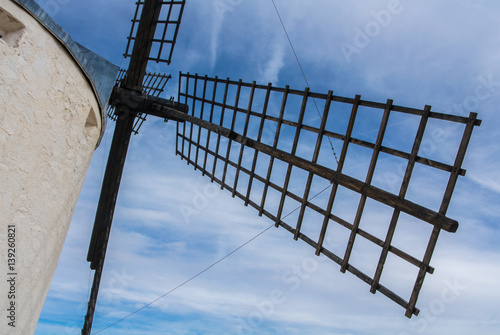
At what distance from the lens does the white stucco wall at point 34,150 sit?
2389mm

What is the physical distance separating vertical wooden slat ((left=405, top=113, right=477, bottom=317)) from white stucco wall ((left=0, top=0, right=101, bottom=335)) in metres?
3.13

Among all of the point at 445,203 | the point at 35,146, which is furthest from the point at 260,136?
the point at 35,146

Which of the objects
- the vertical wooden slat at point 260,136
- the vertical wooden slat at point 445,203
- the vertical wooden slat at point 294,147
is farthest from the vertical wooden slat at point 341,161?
the vertical wooden slat at point 260,136

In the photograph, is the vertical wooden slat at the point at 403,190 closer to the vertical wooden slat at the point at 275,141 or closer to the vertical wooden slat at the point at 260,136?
the vertical wooden slat at the point at 275,141

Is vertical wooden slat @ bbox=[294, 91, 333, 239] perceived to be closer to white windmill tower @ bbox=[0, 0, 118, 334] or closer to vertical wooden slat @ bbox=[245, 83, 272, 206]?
vertical wooden slat @ bbox=[245, 83, 272, 206]

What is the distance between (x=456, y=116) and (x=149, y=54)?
4328 millimetres

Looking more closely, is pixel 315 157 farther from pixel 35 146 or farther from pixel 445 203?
pixel 35 146

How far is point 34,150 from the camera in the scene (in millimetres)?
2584

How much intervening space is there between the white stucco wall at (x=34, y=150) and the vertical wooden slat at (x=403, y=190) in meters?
2.91

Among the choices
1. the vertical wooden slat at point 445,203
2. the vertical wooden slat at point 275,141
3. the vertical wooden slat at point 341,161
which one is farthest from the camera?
the vertical wooden slat at point 275,141

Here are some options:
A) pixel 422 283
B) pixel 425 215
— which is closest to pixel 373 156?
pixel 425 215

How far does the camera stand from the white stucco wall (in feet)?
7.84

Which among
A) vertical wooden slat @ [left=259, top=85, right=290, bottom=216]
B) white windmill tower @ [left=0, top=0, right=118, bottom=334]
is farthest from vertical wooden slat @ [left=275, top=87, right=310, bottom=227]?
white windmill tower @ [left=0, top=0, right=118, bottom=334]

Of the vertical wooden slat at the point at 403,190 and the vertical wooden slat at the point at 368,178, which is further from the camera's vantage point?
the vertical wooden slat at the point at 368,178
